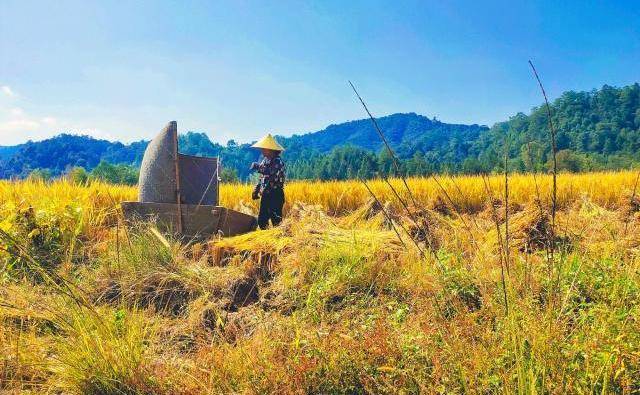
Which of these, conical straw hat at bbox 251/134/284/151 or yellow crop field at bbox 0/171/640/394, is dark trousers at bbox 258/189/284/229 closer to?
conical straw hat at bbox 251/134/284/151

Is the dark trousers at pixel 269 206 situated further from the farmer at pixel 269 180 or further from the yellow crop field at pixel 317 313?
the yellow crop field at pixel 317 313

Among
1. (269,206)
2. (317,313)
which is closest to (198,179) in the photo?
(269,206)

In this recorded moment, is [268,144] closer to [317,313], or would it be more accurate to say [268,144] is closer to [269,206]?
[269,206]

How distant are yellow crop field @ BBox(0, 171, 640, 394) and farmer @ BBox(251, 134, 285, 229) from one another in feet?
4.08

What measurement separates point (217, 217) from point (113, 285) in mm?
1787

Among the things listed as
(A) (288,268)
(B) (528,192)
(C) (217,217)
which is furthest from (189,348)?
(B) (528,192)

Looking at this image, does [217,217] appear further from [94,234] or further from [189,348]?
[189,348]

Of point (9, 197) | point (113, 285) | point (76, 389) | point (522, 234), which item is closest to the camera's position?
point (76, 389)

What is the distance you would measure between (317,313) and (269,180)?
3.87 m

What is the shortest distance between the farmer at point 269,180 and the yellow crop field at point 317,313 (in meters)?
1.24

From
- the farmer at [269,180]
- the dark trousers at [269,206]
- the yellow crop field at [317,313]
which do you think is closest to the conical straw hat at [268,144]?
the farmer at [269,180]

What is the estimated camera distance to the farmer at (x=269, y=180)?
6.61m

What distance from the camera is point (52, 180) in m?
9.02

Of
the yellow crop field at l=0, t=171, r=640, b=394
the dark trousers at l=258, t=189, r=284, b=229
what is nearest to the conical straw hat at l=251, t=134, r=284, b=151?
the dark trousers at l=258, t=189, r=284, b=229
